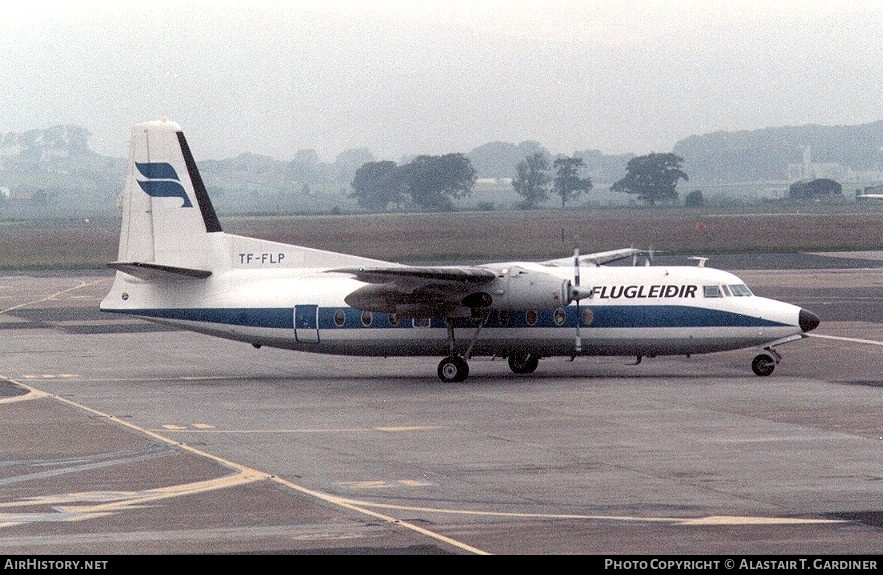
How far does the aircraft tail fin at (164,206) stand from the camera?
3212 cm

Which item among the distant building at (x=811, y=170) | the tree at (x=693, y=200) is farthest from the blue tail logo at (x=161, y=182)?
the distant building at (x=811, y=170)

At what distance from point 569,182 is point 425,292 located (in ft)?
268

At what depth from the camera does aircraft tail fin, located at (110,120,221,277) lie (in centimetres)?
3212

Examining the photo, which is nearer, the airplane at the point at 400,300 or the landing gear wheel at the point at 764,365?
the airplane at the point at 400,300

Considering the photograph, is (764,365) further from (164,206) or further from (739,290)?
(164,206)

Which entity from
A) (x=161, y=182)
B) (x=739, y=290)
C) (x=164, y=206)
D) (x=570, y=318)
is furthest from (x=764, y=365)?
(x=161, y=182)

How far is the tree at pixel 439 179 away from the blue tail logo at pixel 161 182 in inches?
2325

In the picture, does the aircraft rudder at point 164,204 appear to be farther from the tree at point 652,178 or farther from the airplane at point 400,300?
the tree at point 652,178

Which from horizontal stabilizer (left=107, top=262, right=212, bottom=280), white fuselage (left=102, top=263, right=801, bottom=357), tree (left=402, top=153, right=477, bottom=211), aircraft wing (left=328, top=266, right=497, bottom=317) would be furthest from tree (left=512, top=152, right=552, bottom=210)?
aircraft wing (left=328, top=266, right=497, bottom=317)

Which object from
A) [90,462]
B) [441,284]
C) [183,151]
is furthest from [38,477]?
[183,151]

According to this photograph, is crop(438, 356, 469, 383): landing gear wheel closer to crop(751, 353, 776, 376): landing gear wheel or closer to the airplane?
the airplane

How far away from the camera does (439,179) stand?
97125 millimetres

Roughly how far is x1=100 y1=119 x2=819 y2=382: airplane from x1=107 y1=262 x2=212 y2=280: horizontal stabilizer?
0.04m

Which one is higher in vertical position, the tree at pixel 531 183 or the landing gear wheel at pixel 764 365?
the tree at pixel 531 183
